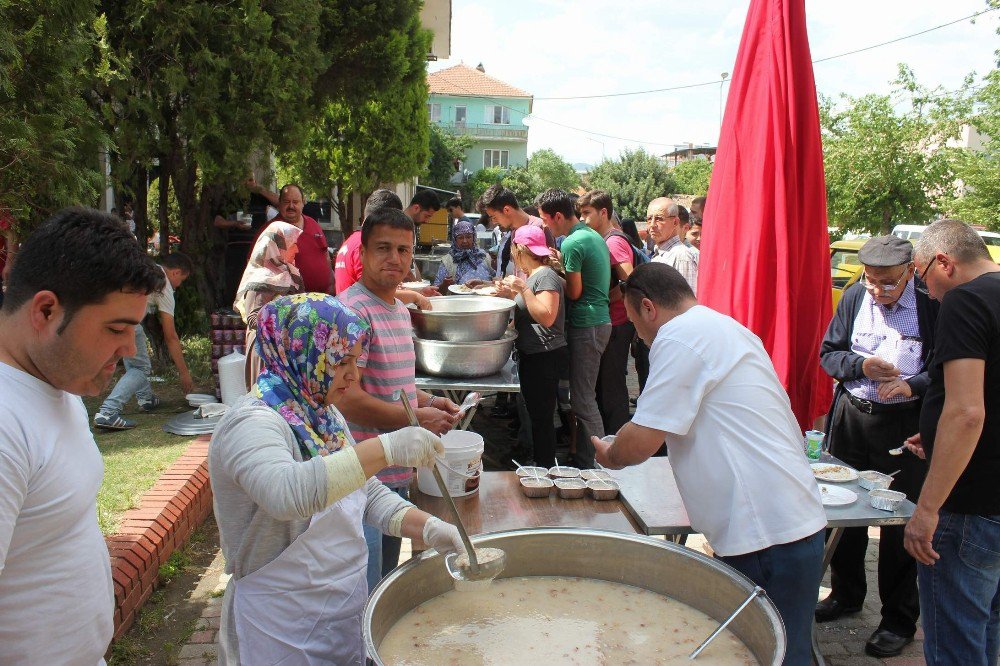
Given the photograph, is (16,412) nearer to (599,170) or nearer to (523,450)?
(523,450)

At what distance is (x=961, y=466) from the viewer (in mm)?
2246

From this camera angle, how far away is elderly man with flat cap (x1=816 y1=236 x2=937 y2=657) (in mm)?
3176

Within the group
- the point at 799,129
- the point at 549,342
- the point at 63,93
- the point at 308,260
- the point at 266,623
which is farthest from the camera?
the point at 308,260

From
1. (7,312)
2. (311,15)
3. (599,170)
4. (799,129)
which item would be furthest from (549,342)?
(599,170)

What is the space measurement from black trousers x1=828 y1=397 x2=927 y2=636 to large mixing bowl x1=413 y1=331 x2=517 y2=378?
1.83m

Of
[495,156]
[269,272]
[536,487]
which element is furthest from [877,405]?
[495,156]

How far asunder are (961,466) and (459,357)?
246 cm

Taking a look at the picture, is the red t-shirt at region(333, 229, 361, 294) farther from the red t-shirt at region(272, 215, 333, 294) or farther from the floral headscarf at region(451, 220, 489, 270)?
the floral headscarf at region(451, 220, 489, 270)

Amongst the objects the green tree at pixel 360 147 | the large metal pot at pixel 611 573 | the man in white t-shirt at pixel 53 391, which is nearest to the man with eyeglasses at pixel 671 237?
the large metal pot at pixel 611 573

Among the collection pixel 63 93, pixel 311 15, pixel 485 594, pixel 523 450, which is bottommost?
pixel 523 450

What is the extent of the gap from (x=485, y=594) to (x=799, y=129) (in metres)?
2.24

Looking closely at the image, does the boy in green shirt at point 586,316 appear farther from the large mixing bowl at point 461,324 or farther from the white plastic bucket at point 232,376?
the white plastic bucket at point 232,376

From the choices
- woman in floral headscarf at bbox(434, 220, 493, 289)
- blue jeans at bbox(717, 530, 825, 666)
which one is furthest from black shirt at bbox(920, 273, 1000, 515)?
woman in floral headscarf at bbox(434, 220, 493, 289)

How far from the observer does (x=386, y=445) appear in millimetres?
1553
